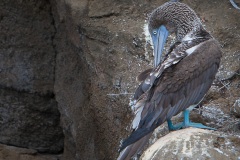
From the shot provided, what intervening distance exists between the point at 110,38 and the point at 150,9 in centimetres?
48

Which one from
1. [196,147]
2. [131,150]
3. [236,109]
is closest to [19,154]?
[236,109]

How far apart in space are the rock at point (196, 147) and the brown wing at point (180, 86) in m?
0.34

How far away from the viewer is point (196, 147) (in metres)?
5.80

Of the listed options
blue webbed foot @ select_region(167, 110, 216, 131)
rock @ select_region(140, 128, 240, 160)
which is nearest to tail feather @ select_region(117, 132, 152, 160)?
rock @ select_region(140, 128, 240, 160)

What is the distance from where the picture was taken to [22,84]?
9.15 metres

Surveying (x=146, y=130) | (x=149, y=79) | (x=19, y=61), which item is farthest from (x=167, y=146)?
(x=19, y=61)

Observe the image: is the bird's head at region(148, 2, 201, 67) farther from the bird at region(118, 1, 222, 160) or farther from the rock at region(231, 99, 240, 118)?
the rock at region(231, 99, 240, 118)

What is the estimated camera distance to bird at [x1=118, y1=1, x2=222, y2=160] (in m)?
6.23

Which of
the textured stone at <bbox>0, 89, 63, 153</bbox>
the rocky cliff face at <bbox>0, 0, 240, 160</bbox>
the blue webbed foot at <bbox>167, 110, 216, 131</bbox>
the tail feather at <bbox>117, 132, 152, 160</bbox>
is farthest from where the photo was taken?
the textured stone at <bbox>0, 89, 63, 153</bbox>

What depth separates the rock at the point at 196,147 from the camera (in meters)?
5.75

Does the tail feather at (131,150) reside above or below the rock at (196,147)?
below

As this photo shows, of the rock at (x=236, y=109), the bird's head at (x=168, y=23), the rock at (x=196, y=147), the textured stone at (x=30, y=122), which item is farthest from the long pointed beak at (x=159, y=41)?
the textured stone at (x=30, y=122)

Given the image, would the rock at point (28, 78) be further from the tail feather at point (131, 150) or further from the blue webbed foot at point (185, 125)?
the tail feather at point (131, 150)

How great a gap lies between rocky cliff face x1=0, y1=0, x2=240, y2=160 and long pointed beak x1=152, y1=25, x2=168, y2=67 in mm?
469
